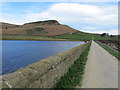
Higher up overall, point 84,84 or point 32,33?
point 32,33

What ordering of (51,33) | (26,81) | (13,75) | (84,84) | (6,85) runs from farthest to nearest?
1. (51,33)
2. (84,84)
3. (26,81)
4. (13,75)
5. (6,85)

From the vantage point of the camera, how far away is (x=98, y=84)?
6621 mm

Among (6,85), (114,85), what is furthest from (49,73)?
(114,85)

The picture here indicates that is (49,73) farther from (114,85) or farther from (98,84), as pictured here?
(114,85)

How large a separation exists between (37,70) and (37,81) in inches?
11.5

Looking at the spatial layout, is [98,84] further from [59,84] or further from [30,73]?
[30,73]

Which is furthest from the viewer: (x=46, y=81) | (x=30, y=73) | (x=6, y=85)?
(x=46, y=81)

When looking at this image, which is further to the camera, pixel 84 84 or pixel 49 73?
pixel 84 84

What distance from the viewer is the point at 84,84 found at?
6559 mm

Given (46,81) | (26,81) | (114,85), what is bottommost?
(114,85)

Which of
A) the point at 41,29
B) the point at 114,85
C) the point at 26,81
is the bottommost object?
the point at 114,85

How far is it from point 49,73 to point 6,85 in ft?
6.98

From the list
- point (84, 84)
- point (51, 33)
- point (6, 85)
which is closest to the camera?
point (6, 85)

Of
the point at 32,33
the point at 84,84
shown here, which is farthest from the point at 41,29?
the point at 84,84
